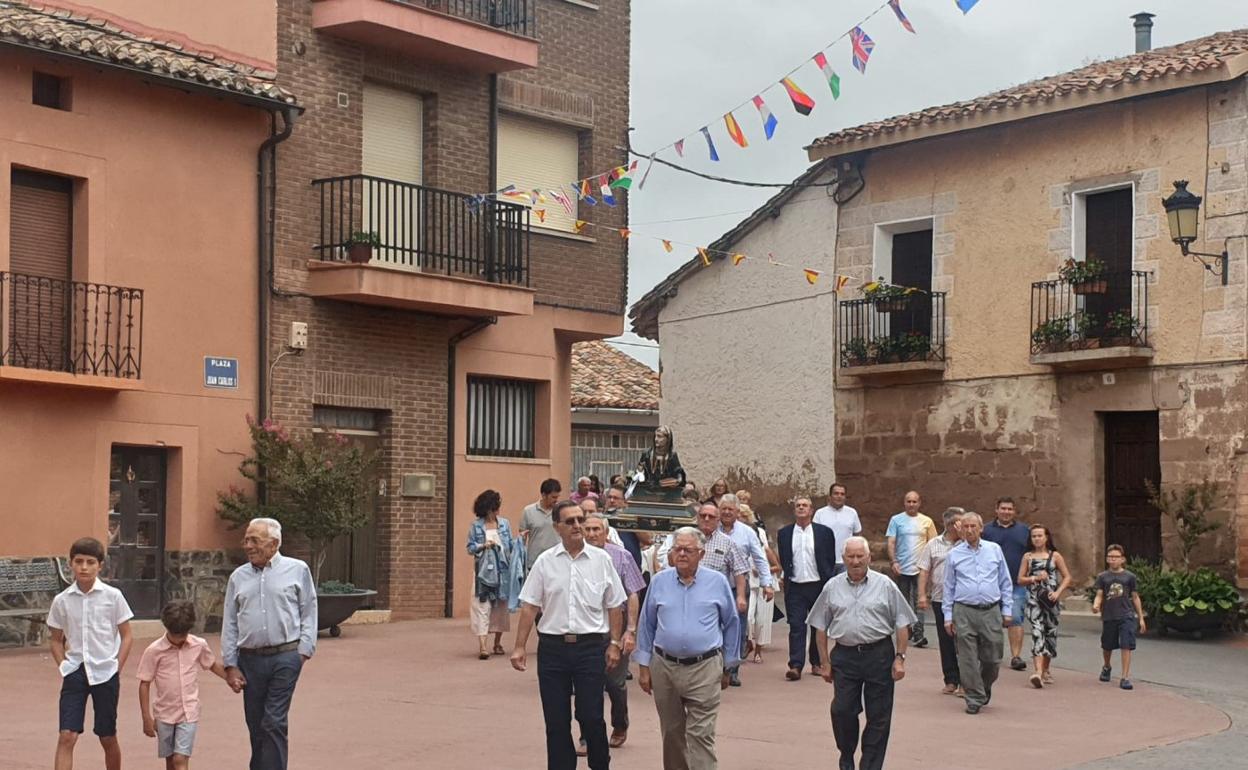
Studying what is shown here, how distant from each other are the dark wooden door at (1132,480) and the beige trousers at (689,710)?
14.1m

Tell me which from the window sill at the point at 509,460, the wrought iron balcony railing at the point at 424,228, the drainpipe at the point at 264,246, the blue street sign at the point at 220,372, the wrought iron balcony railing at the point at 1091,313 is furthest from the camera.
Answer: the wrought iron balcony railing at the point at 1091,313

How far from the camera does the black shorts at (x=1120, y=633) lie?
16.2 metres

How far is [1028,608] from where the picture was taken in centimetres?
1639

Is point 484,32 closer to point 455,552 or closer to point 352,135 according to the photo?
point 352,135

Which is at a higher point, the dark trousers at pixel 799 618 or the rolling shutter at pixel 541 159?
the rolling shutter at pixel 541 159

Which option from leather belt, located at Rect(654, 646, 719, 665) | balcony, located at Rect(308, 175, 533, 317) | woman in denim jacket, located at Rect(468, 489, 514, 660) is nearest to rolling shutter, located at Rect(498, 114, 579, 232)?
balcony, located at Rect(308, 175, 533, 317)

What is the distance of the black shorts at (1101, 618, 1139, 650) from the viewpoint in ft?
53.1

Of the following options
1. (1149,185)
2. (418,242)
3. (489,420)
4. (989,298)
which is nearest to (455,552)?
(489,420)

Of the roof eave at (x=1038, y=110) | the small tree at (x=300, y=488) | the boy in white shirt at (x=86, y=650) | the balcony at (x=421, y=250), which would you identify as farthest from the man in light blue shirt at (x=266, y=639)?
the roof eave at (x=1038, y=110)

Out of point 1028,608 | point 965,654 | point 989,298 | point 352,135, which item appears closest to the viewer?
point 965,654

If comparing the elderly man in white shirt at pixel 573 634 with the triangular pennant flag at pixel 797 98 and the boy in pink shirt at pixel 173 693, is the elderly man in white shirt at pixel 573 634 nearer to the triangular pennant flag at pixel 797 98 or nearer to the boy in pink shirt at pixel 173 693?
the boy in pink shirt at pixel 173 693

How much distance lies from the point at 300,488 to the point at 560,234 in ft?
19.6

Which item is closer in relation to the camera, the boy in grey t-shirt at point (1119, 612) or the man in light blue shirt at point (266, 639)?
the man in light blue shirt at point (266, 639)

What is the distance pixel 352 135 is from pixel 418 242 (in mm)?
1458
